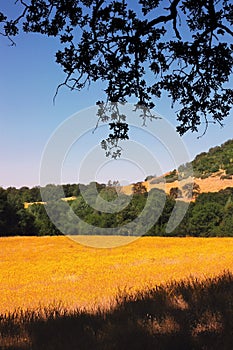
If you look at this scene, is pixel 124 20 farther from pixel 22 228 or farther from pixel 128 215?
pixel 22 228

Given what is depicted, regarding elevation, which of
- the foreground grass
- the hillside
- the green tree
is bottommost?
the green tree

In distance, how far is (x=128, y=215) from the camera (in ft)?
209

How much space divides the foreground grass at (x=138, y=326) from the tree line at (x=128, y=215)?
5048 cm

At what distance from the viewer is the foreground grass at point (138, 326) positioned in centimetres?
392

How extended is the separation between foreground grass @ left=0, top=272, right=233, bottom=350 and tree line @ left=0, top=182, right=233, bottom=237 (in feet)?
166

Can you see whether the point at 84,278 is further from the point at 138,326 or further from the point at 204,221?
the point at 204,221

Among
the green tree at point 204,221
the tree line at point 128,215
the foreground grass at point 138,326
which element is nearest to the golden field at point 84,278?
the foreground grass at point 138,326

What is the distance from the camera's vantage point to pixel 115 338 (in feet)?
13.3

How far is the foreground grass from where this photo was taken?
3.92 metres

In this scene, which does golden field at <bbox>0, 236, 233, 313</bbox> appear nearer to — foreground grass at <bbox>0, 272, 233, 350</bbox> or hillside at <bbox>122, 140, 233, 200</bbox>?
foreground grass at <bbox>0, 272, 233, 350</bbox>

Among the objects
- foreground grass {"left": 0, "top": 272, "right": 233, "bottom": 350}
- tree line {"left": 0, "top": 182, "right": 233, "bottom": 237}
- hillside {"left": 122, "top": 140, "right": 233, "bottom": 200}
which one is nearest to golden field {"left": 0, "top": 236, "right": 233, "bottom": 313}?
foreground grass {"left": 0, "top": 272, "right": 233, "bottom": 350}

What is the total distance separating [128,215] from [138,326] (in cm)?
5943

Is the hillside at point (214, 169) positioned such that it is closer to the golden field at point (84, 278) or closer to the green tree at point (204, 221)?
the green tree at point (204, 221)

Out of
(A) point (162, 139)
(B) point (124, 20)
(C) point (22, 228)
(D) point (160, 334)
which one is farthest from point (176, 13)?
(C) point (22, 228)
